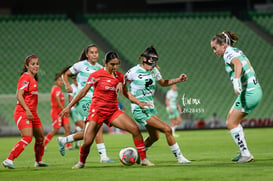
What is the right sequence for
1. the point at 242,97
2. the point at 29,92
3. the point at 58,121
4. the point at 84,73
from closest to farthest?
the point at 242,97
the point at 29,92
the point at 84,73
the point at 58,121

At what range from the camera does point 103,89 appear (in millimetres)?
8883

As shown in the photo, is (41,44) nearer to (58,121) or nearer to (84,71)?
(58,121)

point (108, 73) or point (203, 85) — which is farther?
point (203, 85)

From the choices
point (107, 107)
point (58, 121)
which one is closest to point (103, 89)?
point (107, 107)

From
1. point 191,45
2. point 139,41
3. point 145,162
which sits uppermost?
point 139,41

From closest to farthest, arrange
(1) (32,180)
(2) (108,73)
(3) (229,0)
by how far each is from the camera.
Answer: (1) (32,180)
(2) (108,73)
(3) (229,0)

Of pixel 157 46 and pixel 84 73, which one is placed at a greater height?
pixel 157 46

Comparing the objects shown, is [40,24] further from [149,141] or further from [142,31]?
[149,141]

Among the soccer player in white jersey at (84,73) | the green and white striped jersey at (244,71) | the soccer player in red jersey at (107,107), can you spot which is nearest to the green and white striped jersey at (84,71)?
the soccer player in white jersey at (84,73)

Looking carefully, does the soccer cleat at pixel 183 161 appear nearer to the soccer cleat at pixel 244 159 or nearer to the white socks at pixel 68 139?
the soccer cleat at pixel 244 159

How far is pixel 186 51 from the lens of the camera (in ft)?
88.8

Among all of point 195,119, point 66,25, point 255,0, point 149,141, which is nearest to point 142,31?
point 66,25

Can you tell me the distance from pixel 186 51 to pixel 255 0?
8.89 m

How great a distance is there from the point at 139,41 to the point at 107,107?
18.8 meters
